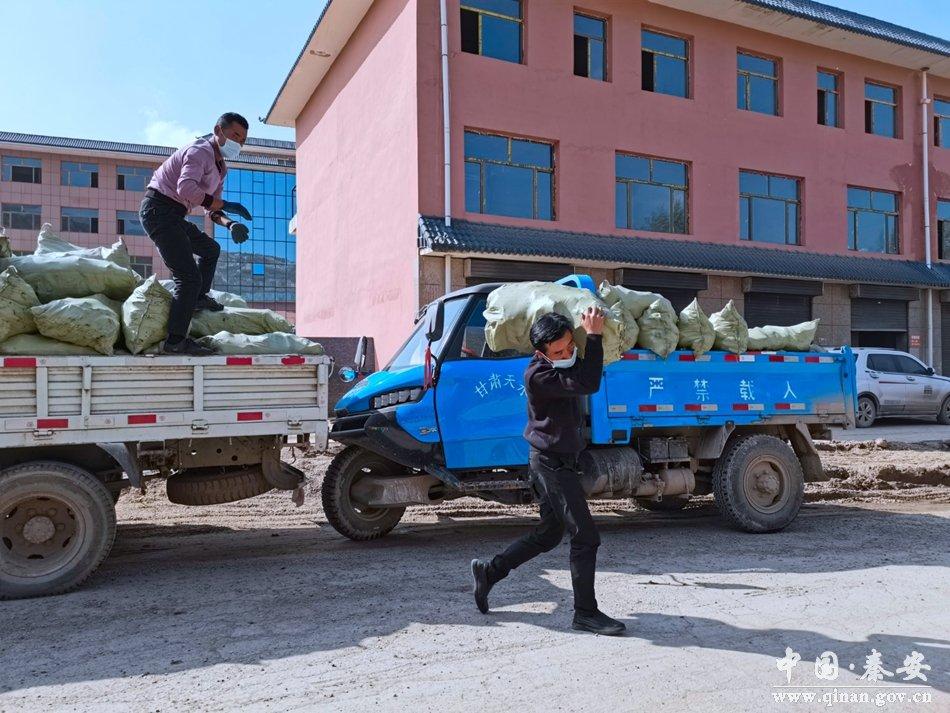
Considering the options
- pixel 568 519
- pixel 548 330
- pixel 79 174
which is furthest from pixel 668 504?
pixel 79 174

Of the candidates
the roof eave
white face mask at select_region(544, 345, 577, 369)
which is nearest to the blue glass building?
the roof eave

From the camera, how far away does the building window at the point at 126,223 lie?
138ft

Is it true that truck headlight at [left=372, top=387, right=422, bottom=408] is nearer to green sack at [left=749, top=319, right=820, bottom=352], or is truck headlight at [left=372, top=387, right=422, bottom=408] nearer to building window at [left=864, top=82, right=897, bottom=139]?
green sack at [left=749, top=319, right=820, bottom=352]

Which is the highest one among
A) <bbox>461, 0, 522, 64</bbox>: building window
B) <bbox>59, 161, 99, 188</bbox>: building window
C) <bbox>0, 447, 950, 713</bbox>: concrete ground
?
<bbox>59, 161, 99, 188</bbox>: building window

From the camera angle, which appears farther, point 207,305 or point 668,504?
point 668,504

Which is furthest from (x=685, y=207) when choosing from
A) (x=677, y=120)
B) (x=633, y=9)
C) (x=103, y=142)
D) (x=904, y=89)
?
(x=103, y=142)

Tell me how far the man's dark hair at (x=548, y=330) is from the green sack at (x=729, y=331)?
303 centimetres

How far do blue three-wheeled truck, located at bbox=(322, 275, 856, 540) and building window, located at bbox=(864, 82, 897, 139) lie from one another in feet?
55.5

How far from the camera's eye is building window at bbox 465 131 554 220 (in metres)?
15.3

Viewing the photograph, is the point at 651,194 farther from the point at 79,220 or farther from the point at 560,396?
the point at 79,220

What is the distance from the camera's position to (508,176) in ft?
51.5

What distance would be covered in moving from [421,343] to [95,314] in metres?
2.59

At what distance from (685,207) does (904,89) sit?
9.10 metres

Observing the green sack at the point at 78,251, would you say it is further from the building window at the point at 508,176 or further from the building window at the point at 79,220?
the building window at the point at 79,220
